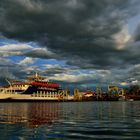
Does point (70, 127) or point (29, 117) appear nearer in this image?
point (70, 127)

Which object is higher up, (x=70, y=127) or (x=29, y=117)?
(x=29, y=117)

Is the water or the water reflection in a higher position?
the water reflection

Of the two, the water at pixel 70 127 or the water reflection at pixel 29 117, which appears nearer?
the water at pixel 70 127

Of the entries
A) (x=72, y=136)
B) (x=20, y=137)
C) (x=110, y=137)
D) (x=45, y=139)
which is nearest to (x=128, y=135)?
(x=110, y=137)

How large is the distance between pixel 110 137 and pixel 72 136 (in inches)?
102

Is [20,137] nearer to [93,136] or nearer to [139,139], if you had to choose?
[93,136]

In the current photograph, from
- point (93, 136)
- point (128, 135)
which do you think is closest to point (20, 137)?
point (93, 136)

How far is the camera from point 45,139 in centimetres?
1844

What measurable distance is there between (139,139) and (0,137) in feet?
29.9

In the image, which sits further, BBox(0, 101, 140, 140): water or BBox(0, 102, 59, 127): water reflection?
BBox(0, 102, 59, 127): water reflection

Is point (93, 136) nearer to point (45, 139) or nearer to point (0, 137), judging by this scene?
point (45, 139)

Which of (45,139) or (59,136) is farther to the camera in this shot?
(59,136)

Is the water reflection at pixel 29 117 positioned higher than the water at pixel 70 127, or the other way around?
the water reflection at pixel 29 117

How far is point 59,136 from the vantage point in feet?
65.6
